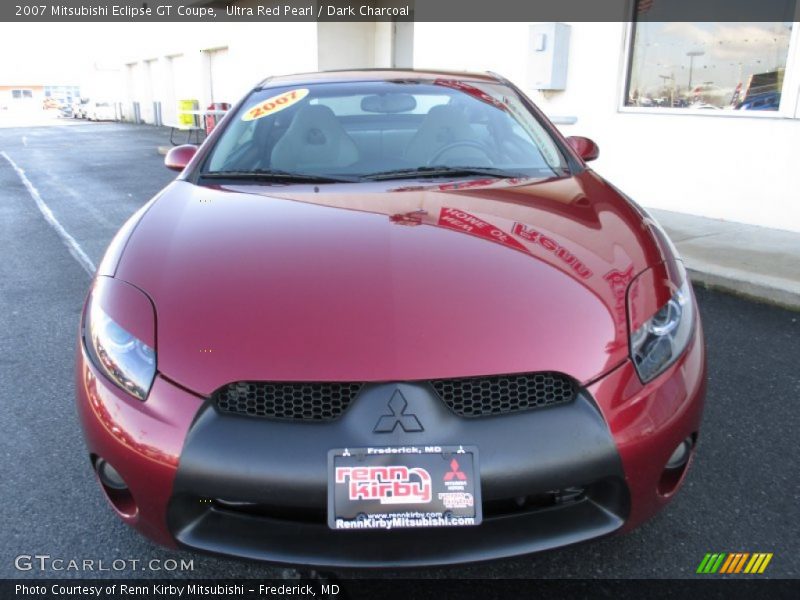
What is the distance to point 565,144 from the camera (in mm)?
2900

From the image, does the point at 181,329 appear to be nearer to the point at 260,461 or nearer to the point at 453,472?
the point at 260,461

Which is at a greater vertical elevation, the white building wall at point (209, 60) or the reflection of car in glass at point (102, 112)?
the white building wall at point (209, 60)

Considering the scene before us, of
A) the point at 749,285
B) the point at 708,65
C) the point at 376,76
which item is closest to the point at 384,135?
the point at 376,76

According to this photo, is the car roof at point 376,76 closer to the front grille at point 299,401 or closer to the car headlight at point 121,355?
the car headlight at point 121,355

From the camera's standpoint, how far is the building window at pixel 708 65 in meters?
5.83

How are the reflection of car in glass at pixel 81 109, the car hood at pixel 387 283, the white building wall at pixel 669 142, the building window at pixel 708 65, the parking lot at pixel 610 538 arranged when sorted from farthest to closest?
1. the reflection of car in glass at pixel 81 109
2. the building window at pixel 708 65
3. the white building wall at pixel 669 142
4. the parking lot at pixel 610 538
5. the car hood at pixel 387 283

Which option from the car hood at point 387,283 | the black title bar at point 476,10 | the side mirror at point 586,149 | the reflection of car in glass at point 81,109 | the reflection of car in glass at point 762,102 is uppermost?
the black title bar at point 476,10

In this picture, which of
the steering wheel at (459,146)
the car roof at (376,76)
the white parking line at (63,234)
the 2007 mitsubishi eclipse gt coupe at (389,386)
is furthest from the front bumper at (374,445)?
the white parking line at (63,234)

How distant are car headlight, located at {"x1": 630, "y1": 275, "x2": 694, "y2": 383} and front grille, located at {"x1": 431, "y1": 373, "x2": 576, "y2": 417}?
0.71 ft

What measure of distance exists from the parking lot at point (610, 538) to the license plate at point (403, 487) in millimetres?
155

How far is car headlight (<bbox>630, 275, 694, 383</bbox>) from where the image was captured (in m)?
1.66

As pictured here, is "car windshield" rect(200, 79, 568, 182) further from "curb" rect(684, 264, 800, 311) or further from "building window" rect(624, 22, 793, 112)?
"building window" rect(624, 22, 793, 112)

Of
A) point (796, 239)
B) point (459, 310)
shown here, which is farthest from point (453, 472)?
point (796, 239)

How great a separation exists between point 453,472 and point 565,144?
1.89 metres
